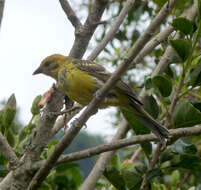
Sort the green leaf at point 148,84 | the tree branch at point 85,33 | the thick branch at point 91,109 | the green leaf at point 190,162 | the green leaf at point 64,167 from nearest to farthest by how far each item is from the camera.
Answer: the thick branch at point 91,109, the green leaf at point 190,162, the green leaf at point 148,84, the tree branch at point 85,33, the green leaf at point 64,167

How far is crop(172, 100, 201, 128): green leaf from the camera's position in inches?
68.4

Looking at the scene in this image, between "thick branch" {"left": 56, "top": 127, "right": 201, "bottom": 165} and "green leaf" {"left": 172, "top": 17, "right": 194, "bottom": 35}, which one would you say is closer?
"thick branch" {"left": 56, "top": 127, "right": 201, "bottom": 165}

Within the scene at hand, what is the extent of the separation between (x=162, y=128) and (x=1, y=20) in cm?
101

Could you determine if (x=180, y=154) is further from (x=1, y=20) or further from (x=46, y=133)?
(x=1, y=20)

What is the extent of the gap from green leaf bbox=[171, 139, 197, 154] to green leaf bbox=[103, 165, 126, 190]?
0.33m

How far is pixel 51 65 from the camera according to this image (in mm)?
2855

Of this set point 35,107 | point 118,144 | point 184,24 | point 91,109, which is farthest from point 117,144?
point 35,107

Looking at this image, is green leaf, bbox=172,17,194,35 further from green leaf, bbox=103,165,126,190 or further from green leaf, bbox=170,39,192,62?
green leaf, bbox=103,165,126,190

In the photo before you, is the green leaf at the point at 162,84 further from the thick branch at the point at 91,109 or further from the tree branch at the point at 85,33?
the tree branch at the point at 85,33

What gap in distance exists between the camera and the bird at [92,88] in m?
2.14

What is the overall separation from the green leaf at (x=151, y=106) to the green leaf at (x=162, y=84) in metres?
0.16

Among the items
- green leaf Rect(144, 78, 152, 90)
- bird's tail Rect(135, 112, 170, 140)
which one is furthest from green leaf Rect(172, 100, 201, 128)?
green leaf Rect(144, 78, 152, 90)

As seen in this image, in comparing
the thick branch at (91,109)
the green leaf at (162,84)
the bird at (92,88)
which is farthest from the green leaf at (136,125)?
the thick branch at (91,109)

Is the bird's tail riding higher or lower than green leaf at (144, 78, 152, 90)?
lower
